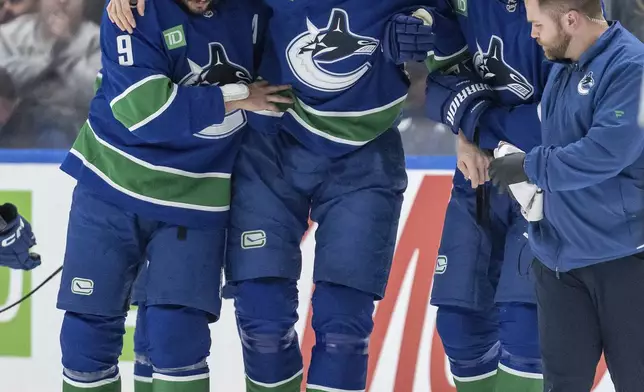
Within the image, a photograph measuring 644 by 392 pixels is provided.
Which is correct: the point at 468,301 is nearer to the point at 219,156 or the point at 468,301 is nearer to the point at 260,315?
the point at 260,315

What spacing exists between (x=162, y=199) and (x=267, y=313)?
13.8 inches

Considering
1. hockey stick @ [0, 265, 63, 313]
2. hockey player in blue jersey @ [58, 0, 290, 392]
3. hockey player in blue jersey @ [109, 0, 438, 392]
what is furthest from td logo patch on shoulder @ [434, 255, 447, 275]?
hockey stick @ [0, 265, 63, 313]

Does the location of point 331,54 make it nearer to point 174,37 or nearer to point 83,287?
point 174,37

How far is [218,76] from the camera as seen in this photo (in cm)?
227

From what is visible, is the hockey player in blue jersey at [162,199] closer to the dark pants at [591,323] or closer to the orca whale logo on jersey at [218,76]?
the orca whale logo on jersey at [218,76]

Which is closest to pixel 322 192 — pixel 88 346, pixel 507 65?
pixel 507 65

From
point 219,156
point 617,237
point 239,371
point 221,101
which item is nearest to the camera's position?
point 617,237

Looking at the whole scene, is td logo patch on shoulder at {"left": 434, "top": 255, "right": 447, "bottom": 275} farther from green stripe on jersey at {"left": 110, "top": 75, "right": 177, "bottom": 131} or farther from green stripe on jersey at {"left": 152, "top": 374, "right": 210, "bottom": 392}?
green stripe on jersey at {"left": 110, "top": 75, "right": 177, "bottom": 131}

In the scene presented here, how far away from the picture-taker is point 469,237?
2246mm

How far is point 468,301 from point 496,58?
53cm

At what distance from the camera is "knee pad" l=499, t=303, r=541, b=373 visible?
7.03ft

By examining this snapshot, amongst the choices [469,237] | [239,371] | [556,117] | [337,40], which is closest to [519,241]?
[469,237]

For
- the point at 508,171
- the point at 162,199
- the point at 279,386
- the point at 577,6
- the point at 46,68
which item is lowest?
the point at 279,386

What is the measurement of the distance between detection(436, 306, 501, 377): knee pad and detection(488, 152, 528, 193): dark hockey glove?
43 centimetres
